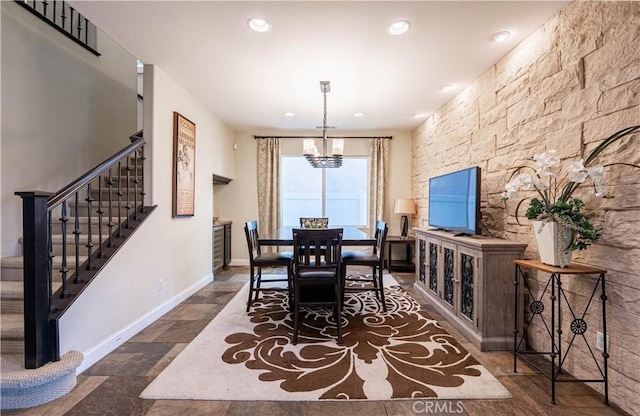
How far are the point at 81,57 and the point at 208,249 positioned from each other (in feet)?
9.08

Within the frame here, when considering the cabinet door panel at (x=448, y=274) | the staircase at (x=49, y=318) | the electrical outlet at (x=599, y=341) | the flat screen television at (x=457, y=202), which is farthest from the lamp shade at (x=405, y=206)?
the staircase at (x=49, y=318)

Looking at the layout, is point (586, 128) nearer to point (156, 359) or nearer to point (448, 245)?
point (448, 245)

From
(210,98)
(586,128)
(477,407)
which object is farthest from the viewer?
(210,98)

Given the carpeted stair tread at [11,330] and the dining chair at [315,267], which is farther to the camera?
the dining chair at [315,267]

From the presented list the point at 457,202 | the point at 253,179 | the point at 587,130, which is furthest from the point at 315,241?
the point at 253,179

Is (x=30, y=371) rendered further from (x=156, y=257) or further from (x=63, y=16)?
(x=63, y=16)

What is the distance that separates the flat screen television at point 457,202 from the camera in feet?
8.75

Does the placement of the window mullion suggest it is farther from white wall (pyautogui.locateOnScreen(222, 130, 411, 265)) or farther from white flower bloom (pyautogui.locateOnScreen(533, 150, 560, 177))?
white flower bloom (pyautogui.locateOnScreen(533, 150, 560, 177))

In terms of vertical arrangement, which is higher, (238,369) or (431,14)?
(431,14)

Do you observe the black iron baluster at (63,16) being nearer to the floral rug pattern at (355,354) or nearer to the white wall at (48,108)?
the white wall at (48,108)

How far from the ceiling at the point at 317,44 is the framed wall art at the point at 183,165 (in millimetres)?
488

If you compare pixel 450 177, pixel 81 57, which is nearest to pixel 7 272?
pixel 81 57

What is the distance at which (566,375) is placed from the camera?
1920 mm

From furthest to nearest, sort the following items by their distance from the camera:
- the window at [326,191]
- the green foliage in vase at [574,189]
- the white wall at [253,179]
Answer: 1. the window at [326,191]
2. the white wall at [253,179]
3. the green foliage in vase at [574,189]
